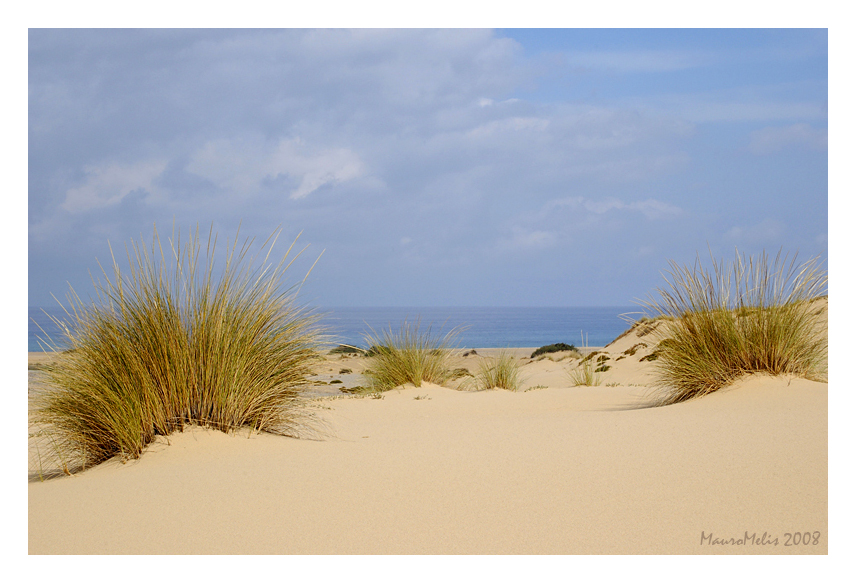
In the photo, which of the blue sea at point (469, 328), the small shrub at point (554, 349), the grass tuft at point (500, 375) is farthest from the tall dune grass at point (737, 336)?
the small shrub at point (554, 349)

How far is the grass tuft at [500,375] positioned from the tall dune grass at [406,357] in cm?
58

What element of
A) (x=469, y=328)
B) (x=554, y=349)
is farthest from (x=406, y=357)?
(x=554, y=349)

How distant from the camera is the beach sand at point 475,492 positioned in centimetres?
221

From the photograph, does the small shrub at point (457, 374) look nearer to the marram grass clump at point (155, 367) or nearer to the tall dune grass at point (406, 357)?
the tall dune grass at point (406, 357)

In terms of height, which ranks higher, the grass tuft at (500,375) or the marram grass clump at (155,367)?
the marram grass clump at (155,367)

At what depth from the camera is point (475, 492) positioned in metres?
2.66

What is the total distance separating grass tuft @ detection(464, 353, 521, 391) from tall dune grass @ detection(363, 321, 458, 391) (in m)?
0.58

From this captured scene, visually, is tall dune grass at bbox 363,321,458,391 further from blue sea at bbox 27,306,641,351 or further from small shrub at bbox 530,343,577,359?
small shrub at bbox 530,343,577,359

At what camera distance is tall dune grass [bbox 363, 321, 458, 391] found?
8.82m

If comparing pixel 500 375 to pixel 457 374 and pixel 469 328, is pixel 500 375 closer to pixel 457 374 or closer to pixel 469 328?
pixel 457 374

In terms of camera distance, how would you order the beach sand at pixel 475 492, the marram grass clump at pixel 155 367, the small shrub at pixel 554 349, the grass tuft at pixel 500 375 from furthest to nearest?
the small shrub at pixel 554 349, the grass tuft at pixel 500 375, the marram grass clump at pixel 155 367, the beach sand at pixel 475 492

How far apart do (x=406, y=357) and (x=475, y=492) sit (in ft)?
20.3

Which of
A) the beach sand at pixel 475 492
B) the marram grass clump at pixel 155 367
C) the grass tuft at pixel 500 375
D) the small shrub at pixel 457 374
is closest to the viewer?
the beach sand at pixel 475 492

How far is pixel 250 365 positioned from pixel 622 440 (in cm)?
228
